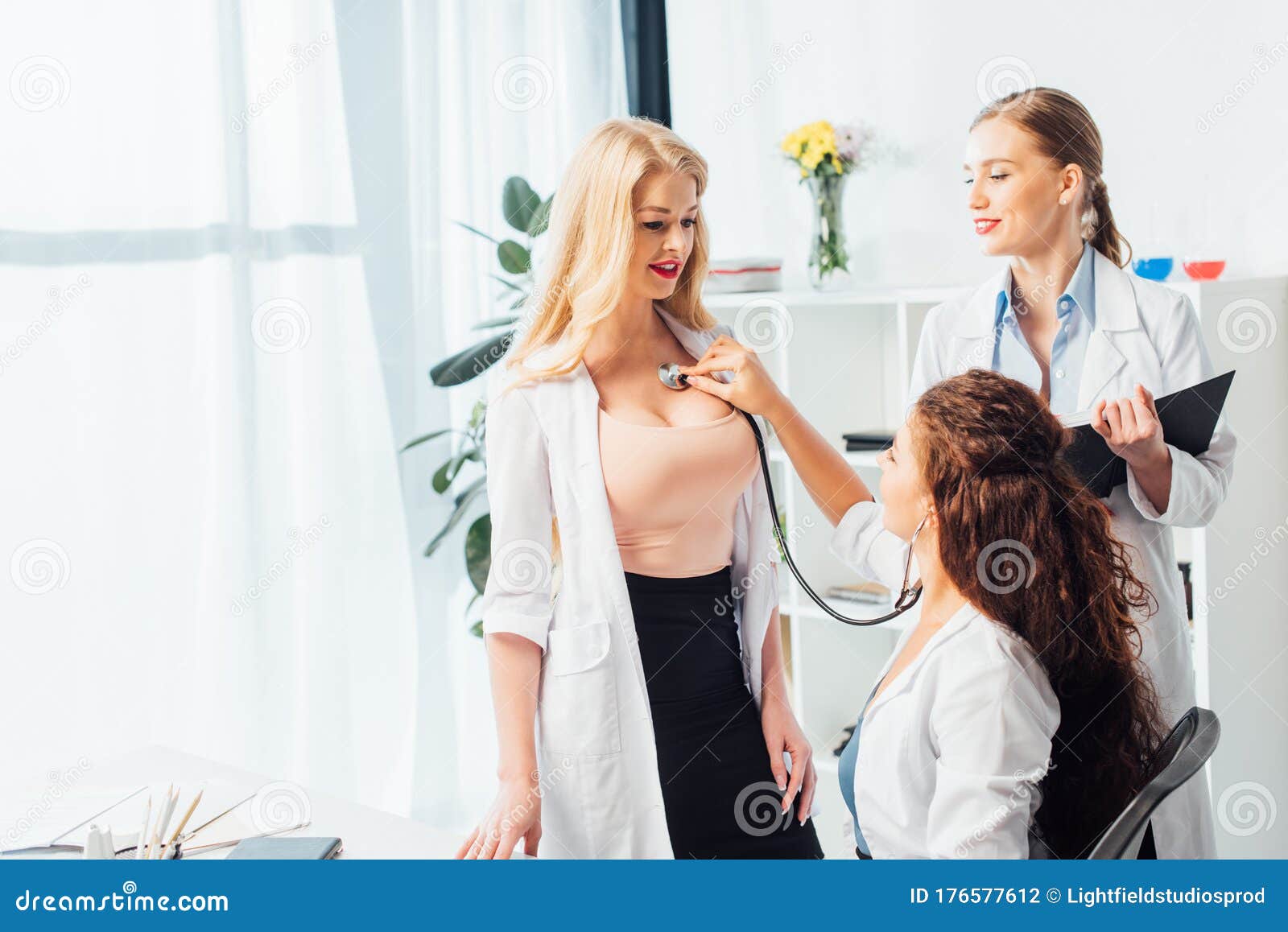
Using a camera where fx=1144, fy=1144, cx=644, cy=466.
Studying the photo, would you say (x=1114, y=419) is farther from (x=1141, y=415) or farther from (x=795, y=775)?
(x=795, y=775)

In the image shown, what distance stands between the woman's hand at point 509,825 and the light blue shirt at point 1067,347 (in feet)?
3.74

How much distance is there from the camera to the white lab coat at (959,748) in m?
1.43

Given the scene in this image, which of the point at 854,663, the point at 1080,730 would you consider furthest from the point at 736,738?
the point at 854,663

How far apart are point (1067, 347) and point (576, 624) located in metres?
1.05

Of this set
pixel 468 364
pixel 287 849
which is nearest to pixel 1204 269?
pixel 468 364

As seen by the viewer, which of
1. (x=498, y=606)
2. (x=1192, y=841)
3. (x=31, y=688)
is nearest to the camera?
(x=498, y=606)

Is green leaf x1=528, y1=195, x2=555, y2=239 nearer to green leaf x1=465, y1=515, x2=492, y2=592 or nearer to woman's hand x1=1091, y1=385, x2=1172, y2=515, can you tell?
green leaf x1=465, y1=515, x2=492, y2=592

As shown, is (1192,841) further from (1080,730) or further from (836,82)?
(836,82)

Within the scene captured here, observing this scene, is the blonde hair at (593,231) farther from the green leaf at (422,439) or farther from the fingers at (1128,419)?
the green leaf at (422,439)

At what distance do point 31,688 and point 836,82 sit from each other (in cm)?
262

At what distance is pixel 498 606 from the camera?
181cm

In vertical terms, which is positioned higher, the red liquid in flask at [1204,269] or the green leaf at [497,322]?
the red liquid in flask at [1204,269]

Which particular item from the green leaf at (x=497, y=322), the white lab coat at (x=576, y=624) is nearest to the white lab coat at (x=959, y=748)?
the white lab coat at (x=576, y=624)
